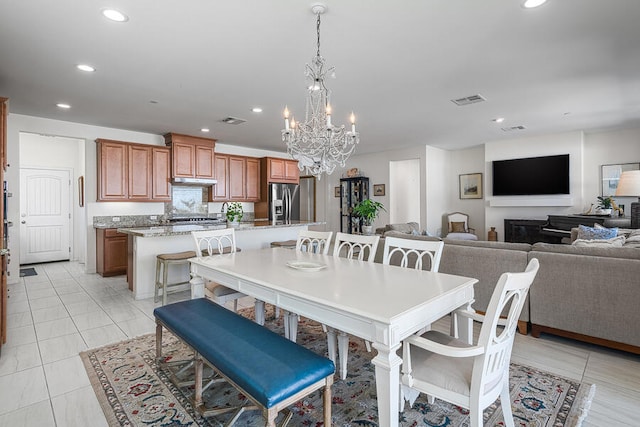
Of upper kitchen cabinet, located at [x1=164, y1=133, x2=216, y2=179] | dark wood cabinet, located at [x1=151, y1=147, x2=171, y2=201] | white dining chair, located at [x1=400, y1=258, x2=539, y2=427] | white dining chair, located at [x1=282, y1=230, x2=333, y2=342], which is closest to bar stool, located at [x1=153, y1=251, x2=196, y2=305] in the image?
white dining chair, located at [x1=282, y1=230, x2=333, y2=342]

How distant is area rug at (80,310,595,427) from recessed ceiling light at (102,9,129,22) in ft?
8.26

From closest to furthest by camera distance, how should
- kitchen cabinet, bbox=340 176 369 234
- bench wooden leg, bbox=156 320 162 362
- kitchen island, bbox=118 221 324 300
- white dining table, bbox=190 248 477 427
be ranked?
1. white dining table, bbox=190 248 477 427
2. bench wooden leg, bbox=156 320 162 362
3. kitchen island, bbox=118 221 324 300
4. kitchen cabinet, bbox=340 176 369 234

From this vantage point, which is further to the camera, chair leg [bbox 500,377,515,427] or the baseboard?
the baseboard

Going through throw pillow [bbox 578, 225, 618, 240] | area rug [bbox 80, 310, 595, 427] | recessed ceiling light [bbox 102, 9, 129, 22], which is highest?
recessed ceiling light [bbox 102, 9, 129, 22]

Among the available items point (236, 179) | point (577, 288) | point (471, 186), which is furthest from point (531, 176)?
point (236, 179)

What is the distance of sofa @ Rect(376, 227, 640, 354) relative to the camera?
2469 millimetres

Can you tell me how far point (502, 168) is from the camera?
6.95m

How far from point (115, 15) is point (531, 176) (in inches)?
283

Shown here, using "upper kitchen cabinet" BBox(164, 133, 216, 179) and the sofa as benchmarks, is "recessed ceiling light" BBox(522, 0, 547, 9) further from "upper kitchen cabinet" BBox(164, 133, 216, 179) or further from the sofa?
"upper kitchen cabinet" BBox(164, 133, 216, 179)

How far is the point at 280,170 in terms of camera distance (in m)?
7.57

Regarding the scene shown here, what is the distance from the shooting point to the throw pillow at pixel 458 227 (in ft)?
25.1

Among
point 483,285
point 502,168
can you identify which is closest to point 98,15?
point 483,285

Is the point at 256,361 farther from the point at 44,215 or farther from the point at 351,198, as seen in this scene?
the point at 44,215

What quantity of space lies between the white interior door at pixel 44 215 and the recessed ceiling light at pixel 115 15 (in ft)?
19.2
